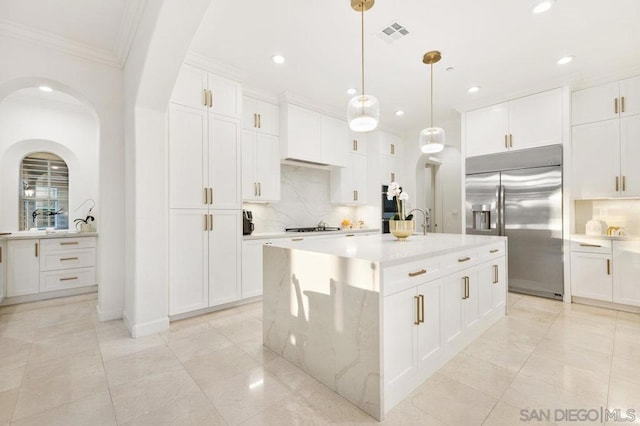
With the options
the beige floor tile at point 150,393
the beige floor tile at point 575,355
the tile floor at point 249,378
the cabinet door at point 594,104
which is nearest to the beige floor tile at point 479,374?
the tile floor at point 249,378

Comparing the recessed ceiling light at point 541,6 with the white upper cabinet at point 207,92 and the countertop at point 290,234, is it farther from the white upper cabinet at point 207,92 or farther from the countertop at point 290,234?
the countertop at point 290,234

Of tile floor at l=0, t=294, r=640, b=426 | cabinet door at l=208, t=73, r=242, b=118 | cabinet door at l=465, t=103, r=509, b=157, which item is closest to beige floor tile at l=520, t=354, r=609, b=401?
tile floor at l=0, t=294, r=640, b=426

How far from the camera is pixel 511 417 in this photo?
Answer: 1.59 m

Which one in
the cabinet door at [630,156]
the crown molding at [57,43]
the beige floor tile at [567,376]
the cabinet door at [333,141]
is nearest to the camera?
the beige floor tile at [567,376]

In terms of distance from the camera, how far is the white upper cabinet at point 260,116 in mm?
3898

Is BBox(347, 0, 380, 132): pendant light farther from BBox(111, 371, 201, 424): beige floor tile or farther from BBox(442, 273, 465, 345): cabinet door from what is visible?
BBox(111, 371, 201, 424): beige floor tile

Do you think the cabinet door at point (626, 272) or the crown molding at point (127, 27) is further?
the cabinet door at point (626, 272)

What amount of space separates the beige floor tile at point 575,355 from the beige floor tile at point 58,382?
3.27 meters

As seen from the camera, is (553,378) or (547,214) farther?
(547,214)

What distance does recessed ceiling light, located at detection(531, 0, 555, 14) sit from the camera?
90.3 inches

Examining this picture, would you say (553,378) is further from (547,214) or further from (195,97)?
(195,97)

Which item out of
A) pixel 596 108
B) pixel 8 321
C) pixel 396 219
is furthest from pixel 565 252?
pixel 8 321

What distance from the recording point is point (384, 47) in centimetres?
294

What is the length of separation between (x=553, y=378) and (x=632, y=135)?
3.28 meters
